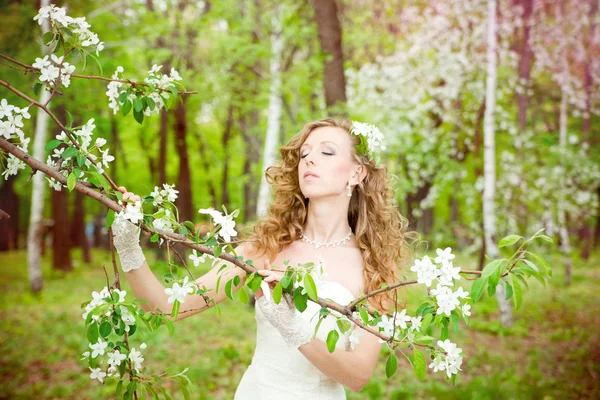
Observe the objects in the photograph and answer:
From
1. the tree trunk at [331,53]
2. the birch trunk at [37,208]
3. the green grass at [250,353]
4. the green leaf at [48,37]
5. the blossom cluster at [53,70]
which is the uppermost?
the tree trunk at [331,53]

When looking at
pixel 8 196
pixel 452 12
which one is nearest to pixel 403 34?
pixel 452 12

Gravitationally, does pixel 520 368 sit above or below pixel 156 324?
below

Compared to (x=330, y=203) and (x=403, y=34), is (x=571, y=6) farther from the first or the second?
(x=330, y=203)

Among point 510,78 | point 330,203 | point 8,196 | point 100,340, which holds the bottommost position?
point 8,196

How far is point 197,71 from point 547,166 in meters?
6.95

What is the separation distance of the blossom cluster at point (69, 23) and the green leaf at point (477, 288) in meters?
1.25

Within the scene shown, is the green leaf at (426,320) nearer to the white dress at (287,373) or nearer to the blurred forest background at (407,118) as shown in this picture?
the white dress at (287,373)

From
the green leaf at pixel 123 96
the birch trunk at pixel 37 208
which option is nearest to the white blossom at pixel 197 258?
the green leaf at pixel 123 96

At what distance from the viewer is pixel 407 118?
10.6 m

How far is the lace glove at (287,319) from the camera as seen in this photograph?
1.69 m

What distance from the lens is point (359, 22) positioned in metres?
10.9

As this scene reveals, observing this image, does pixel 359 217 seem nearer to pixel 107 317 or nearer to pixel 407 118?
pixel 107 317


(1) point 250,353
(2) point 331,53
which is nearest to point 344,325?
(1) point 250,353

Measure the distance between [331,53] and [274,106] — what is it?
69.8 inches
